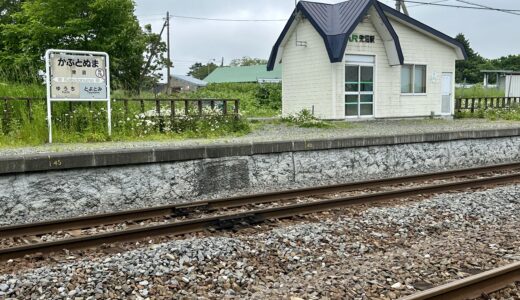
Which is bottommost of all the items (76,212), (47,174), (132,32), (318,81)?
(76,212)

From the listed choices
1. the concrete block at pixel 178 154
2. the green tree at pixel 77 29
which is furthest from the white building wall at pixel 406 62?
the green tree at pixel 77 29

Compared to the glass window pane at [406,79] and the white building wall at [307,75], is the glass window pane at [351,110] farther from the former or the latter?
the glass window pane at [406,79]

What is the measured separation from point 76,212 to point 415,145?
7.97m

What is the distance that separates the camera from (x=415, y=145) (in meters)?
12.1

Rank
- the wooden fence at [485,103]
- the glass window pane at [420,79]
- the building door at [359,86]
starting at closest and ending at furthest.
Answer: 1. the building door at [359,86]
2. the glass window pane at [420,79]
3. the wooden fence at [485,103]

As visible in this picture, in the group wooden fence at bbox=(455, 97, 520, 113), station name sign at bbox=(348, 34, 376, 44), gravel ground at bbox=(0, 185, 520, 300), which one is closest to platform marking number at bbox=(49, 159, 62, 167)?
gravel ground at bbox=(0, 185, 520, 300)

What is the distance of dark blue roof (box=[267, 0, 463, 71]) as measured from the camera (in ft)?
57.3

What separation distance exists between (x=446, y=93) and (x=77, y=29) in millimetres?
19621

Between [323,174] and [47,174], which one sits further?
[323,174]

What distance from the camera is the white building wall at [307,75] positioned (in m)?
18.3

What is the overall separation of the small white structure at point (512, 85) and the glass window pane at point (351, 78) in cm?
1376

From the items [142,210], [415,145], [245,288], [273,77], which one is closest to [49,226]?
[142,210]

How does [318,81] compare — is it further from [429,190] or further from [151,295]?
[151,295]

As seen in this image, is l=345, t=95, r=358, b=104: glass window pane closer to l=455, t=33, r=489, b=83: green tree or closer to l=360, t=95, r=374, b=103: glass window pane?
l=360, t=95, r=374, b=103: glass window pane
